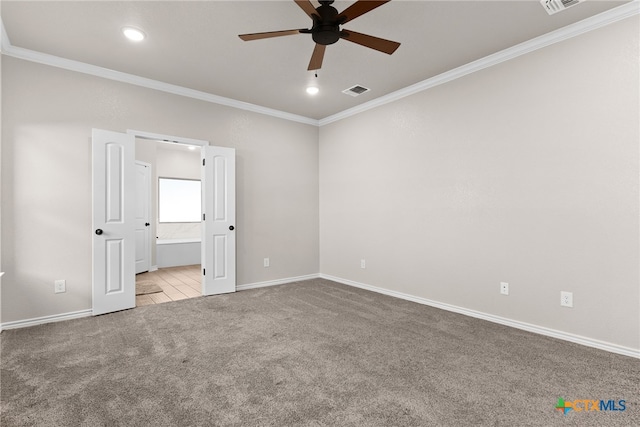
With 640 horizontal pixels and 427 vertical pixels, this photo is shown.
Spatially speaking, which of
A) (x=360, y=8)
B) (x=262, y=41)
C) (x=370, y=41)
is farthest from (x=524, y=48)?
(x=262, y=41)

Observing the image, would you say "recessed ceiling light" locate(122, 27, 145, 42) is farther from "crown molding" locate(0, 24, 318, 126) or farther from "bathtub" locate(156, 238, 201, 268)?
"bathtub" locate(156, 238, 201, 268)

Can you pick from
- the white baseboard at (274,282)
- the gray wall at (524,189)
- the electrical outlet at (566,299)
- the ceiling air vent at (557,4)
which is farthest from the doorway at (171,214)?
the ceiling air vent at (557,4)

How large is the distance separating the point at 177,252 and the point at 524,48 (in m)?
6.97

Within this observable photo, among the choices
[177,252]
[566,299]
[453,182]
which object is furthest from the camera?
[177,252]

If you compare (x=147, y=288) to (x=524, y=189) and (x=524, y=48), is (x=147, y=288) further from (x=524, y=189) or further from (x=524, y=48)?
(x=524, y=48)

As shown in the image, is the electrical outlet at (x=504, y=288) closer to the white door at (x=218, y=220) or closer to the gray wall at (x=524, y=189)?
the gray wall at (x=524, y=189)

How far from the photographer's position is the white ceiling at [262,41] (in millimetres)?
2512

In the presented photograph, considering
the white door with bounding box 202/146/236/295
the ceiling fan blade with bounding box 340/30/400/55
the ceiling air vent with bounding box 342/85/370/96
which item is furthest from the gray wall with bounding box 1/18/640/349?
the ceiling fan blade with bounding box 340/30/400/55

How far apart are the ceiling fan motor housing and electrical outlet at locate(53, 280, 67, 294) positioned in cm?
351

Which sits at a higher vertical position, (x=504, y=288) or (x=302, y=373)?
(x=504, y=288)

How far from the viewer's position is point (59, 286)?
10.8 feet

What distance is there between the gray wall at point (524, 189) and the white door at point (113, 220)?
10.3ft

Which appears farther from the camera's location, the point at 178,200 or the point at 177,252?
the point at 178,200

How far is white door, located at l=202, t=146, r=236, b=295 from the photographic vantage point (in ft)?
14.0
